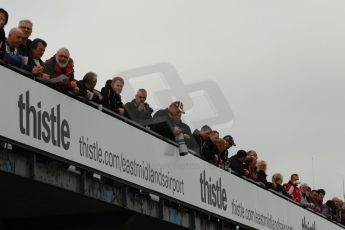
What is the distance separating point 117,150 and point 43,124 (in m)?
2.16

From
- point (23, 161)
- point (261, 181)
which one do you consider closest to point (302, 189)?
point (261, 181)

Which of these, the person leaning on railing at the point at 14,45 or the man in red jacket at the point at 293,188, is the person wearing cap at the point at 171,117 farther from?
the man in red jacket at the point at 293,188

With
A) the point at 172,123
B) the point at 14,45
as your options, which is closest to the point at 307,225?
the point at 172,123

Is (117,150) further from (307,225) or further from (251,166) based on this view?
(307,225)

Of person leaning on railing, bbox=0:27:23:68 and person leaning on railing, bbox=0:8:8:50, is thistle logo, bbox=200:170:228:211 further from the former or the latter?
person leaning on railing, bbox=0:8:8:50

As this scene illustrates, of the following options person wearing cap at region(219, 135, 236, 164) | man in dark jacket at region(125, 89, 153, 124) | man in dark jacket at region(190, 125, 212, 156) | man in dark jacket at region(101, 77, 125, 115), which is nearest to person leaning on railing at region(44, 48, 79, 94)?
man in dark jacket at region(101, 77, 125, 115)

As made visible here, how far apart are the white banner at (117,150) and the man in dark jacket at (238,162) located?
0.28 metres

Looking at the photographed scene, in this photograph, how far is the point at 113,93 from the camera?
16719mm

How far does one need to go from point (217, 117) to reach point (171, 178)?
9.04ft

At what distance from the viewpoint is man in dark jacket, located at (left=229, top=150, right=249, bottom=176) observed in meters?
21.6

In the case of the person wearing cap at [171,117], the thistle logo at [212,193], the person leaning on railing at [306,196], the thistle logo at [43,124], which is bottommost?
the thistle logo at [43,124]

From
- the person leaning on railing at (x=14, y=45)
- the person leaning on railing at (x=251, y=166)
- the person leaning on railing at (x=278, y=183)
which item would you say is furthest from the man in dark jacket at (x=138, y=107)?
Answer: the person leaning on railing at (x=278, y=183)

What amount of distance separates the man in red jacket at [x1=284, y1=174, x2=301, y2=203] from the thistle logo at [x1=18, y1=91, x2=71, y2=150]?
40.7 feet

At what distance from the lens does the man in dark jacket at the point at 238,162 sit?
2164 cm
